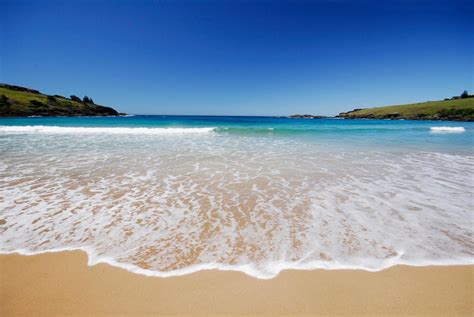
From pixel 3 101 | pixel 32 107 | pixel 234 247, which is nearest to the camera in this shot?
pixel 234 247

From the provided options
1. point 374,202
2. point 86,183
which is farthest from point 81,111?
point 374,202

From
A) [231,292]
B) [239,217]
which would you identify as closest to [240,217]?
[239,217]

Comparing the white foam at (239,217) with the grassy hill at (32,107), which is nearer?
the white foam at (239,217)

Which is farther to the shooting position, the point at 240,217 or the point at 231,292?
the point at 240,217

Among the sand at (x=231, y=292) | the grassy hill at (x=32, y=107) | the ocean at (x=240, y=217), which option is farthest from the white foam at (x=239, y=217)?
the grassy hill at (x=32, y=107)

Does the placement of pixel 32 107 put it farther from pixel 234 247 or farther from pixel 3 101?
pixel 234 247

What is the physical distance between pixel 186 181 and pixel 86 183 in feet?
9.62

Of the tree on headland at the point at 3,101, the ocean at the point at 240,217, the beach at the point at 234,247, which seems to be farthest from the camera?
the tree on headland at the point at 3,101

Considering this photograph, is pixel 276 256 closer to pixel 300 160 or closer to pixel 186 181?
pixel 186 181

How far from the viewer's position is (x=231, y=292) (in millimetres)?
2551

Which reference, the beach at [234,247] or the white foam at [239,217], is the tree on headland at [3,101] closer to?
the white foam at [239,217]

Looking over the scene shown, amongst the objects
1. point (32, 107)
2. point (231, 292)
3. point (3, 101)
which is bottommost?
point (231, 292)

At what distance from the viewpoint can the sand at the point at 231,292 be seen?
2.33 m

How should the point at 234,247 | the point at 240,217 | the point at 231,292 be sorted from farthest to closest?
the point at 240,217 → the point at 234,247 → the point at 231,292
